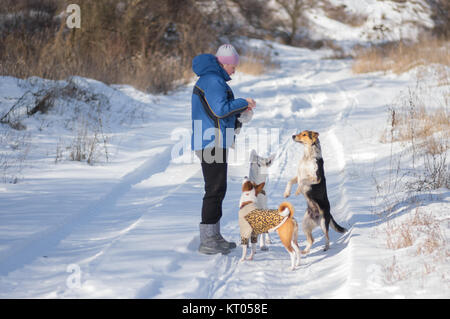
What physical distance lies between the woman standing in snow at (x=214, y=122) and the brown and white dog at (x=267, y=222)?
0.93 feet

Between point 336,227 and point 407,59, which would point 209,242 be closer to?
point 336,227

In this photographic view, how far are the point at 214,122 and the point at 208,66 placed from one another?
0.55 metres

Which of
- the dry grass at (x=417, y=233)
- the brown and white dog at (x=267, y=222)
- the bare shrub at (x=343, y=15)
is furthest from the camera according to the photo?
the bare shrub at (x=343, y=15)

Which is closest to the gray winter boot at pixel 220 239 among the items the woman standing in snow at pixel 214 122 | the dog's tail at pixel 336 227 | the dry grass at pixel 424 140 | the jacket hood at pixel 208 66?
the woman standing in snow at pixel 214 122

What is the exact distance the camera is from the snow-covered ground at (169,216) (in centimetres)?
366

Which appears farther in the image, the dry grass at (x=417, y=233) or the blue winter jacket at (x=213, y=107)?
the blue winter jacket at (x=213, y=107)

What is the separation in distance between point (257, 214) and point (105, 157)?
4272 mm

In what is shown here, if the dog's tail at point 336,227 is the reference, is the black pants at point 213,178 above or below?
above

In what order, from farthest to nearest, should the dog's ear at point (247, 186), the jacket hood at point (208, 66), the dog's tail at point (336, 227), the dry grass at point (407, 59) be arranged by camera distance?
the dry grass at point (407, 59)
the dog's tail at point (336, 227)
the dog's ear at point (247, 186)
the jacket hood at point (208, 66)

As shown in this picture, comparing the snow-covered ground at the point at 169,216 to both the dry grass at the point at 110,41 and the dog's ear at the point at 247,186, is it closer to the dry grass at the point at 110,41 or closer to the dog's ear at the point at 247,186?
the dog's ear at the point at 247,186

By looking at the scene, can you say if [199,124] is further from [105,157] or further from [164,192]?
[105,157]

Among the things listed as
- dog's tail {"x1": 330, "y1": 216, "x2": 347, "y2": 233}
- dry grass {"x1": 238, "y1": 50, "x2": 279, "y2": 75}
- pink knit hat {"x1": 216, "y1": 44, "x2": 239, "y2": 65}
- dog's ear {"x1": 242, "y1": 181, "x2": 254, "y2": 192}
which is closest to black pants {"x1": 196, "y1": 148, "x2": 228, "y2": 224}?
dog's ear {"x1": 242, "y1": 181, "x2": 254, "y2": 192}

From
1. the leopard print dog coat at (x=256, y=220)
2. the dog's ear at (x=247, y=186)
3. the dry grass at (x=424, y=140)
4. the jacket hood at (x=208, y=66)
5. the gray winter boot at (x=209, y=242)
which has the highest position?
the jacket hood at (x=208, y=66)

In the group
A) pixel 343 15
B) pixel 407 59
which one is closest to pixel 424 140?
pixel 407 59
